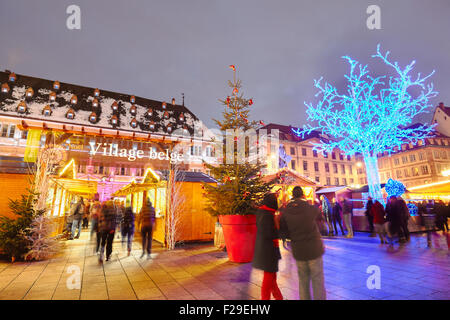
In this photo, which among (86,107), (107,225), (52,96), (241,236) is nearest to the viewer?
(241,236)

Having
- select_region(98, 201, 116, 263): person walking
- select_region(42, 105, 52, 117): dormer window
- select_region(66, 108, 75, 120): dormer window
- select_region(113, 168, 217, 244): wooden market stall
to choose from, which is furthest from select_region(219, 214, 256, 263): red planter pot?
select_region(42, 105, 52, 117): dormer window

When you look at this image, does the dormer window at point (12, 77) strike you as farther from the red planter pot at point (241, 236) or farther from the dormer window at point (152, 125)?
the red planter pot at point (241, 236)

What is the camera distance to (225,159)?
324 inches

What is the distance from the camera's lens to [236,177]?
7656 millimetres

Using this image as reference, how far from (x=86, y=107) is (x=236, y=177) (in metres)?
31.6

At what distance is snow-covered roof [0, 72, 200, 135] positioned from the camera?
27703mm

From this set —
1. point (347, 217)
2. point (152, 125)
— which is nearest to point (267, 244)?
point (347, 217)

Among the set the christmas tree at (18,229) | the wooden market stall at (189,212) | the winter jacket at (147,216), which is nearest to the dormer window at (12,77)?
the wooden market stall at (189,212)

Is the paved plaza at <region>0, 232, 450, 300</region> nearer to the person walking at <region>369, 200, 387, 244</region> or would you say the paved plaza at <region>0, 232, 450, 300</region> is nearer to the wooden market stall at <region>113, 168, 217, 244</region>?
the person walking at <region>369, 200, 387, 244</region>

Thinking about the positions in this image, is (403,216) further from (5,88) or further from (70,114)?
(5,88)

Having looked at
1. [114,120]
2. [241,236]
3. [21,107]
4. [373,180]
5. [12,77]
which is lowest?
[241,236]
